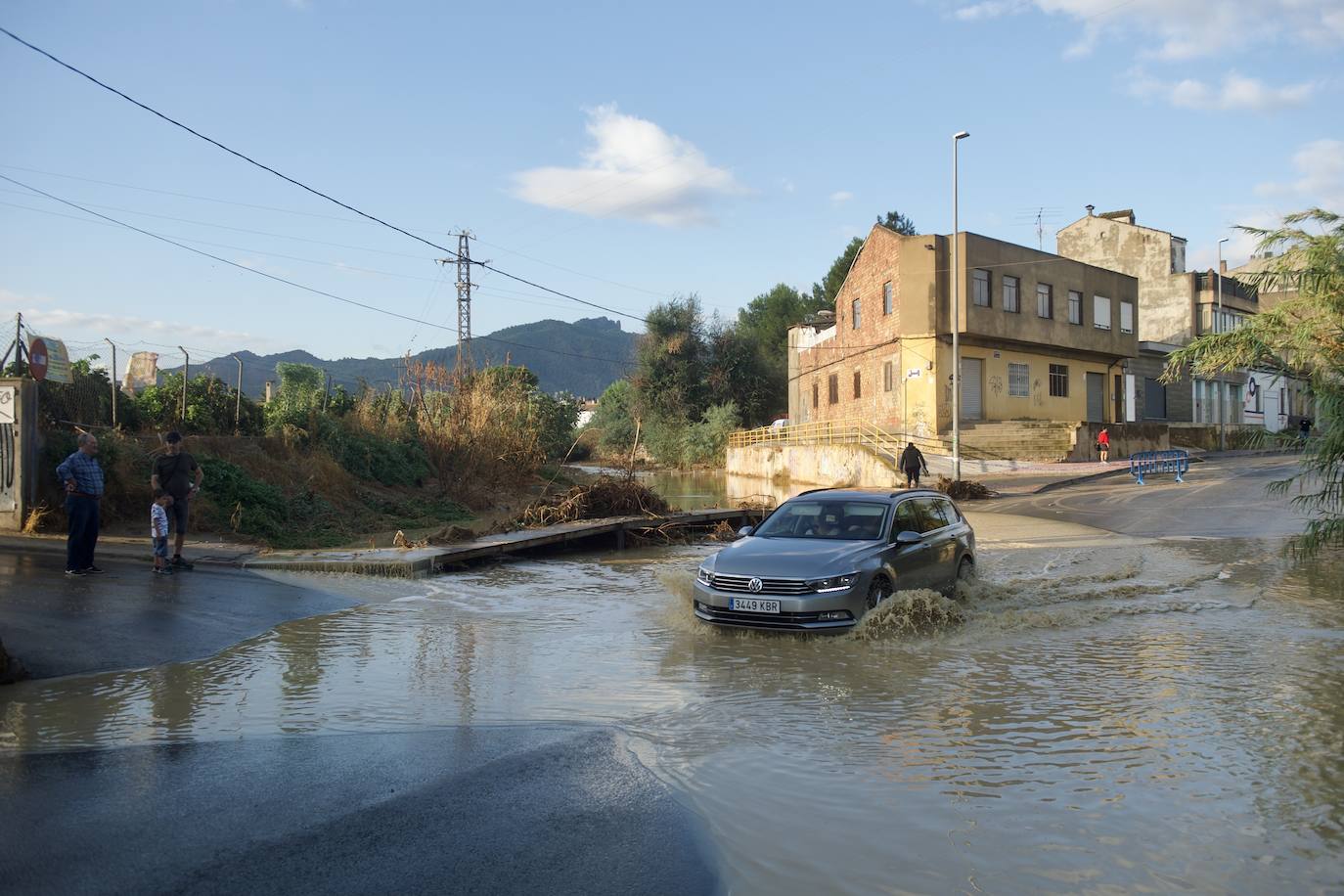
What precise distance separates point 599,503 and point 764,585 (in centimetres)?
1258

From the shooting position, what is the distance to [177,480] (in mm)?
13070

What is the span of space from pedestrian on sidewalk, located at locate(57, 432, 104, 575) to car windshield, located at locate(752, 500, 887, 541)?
8.14m

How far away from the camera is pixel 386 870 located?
13.4ft

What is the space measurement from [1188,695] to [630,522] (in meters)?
13.9

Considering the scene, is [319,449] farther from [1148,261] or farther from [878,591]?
[1148,261]

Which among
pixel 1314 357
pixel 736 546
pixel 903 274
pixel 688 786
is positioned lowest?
pixel 688 786

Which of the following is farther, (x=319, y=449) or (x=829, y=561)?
(x=319, y=449)

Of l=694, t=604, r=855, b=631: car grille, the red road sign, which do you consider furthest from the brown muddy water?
the red road sign

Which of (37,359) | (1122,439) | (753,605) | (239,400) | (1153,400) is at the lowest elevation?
(753,605)

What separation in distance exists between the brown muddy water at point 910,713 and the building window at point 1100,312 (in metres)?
34.7

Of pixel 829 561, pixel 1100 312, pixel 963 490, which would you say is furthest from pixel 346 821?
pixel 1100 312

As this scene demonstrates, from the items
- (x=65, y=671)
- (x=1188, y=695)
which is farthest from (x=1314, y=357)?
(x=65, y=671)

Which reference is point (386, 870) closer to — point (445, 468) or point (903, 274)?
point (445, 468)

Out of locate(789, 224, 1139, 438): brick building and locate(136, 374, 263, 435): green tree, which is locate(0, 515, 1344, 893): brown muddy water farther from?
locate(789, 224, 1139, 438): brick building
